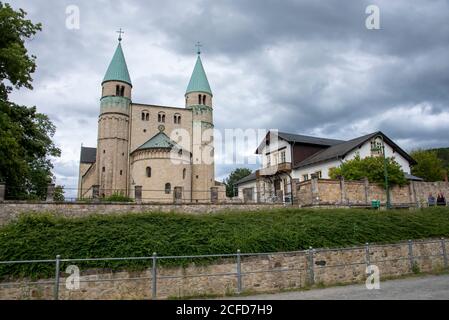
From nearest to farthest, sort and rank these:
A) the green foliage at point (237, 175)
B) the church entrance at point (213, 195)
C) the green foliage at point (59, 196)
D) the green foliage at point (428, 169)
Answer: the green foliage at point (59, 196)
the church entrance at point (213, 195)
the green foliage at point (428, 169)
the green foliage at point (237, 175)

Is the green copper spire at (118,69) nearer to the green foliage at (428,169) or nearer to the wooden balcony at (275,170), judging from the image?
the wooden balcony at (275,170)

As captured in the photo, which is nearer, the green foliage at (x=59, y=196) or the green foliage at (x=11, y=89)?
the green foliage at (x=11, y=89)

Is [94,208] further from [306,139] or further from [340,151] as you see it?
[306,139]

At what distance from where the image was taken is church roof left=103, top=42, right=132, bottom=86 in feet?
152

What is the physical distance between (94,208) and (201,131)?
30986mm

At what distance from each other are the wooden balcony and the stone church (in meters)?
4.91

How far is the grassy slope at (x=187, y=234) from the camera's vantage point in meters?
13.6

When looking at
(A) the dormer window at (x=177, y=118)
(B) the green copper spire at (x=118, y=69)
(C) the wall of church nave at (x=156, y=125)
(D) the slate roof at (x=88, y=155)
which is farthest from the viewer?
(D) the slate roof at (x=88, y=155)

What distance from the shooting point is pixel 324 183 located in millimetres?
25281

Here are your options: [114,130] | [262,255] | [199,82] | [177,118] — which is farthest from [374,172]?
[199,82]

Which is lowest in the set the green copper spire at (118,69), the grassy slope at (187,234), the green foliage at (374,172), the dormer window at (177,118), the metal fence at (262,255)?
the metal fence at (262,255)

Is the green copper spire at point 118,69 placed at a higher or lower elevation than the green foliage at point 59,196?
higher

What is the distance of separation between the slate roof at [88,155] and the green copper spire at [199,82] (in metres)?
24.6

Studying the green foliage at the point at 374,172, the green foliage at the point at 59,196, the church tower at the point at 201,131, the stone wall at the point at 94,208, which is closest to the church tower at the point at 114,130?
the church tower at the point at 201,131
